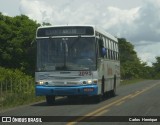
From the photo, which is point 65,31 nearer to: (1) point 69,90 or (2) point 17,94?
(1) point 69,90

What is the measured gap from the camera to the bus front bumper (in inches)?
880

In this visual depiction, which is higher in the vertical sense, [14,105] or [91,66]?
[91,66]

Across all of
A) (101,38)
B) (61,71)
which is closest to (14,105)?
(61,71)

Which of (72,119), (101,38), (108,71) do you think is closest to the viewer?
(72,119)

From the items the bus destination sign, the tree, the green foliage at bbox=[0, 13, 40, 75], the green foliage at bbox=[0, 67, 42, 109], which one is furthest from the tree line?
the tree

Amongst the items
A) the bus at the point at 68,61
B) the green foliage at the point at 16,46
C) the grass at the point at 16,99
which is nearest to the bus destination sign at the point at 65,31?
the bus at the point at 68,61

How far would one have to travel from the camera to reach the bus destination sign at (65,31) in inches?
894

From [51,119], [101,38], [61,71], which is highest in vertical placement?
[101,38]

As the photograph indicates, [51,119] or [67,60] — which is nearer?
[51,119]

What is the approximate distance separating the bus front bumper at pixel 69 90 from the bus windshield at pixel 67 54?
793 mm

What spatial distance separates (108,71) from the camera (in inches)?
1035

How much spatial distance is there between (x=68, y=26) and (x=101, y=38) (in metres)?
1.99

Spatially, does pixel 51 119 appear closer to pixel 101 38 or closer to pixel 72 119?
pixel 72 119

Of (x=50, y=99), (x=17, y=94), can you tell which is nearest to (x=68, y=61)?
(x=50, y=99)
